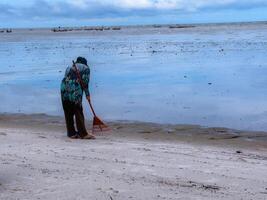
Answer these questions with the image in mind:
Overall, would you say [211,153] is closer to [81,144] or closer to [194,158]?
[194,158]

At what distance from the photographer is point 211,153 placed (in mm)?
8797

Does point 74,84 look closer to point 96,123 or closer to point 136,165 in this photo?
point 96,123

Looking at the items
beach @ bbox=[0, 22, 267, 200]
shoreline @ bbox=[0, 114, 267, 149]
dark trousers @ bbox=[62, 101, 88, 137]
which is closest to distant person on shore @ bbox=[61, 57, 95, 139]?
dark trousers @ bbox=[62, 101, 88, 137]

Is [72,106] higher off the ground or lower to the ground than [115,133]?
higher

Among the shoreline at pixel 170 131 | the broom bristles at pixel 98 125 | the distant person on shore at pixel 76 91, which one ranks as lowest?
the shoreline at pixel 170 131

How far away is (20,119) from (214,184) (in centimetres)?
753

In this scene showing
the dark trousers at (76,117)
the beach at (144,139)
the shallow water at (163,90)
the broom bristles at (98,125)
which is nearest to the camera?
the beach at (144,139)

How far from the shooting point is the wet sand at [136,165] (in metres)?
6.51

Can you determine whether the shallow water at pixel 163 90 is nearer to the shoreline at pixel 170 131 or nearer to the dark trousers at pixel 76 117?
the shoreline at pixel 170 131

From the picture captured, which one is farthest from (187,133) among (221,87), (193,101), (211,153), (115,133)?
(221,87)

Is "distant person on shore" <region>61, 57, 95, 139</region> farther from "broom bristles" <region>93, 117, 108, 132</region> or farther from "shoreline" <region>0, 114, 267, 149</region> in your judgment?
"shoreline" <region>0, 114, 267, 149</region>

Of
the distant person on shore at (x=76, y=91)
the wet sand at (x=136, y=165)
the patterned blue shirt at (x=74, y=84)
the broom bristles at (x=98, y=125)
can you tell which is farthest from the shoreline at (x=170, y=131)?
the patterned blue shirt at (x=74, y=84)

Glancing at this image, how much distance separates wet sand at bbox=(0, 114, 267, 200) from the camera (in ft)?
21.4

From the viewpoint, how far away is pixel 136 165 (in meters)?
7.73
